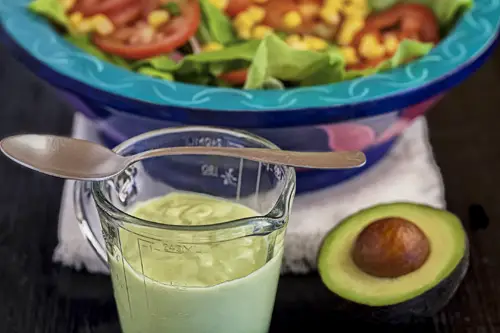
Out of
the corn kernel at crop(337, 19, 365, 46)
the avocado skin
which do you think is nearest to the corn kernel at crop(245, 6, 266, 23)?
the corn kernel at crop(337, 19, 365, 46)

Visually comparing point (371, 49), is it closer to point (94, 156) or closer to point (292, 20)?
point (292, 20)

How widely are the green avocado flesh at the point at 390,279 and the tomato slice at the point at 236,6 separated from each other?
0.42 meters

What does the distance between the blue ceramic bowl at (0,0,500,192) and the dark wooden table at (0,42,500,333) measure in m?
0.14

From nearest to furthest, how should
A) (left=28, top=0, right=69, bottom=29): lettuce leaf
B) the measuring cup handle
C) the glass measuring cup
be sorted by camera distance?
the glass measuring cup
the measuring cup handle
(left=28, top=0, right=69, bottom=29): lettuce leaf

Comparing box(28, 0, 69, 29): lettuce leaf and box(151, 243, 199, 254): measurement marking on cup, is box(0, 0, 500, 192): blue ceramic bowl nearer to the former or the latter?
box(28, 0, 69, 29): lettuce leaf

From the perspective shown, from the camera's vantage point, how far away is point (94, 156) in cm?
78

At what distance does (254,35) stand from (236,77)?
128 mm

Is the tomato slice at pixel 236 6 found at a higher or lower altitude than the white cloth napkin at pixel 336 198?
higher

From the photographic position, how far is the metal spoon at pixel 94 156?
2.51 ft

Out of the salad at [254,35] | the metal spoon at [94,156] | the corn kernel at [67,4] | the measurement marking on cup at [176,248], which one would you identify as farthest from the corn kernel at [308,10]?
the measurement marking on cup at [176,248]

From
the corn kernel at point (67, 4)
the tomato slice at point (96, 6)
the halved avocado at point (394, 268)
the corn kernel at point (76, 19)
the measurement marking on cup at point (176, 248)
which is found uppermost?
the corn kernel at point (67, 4)

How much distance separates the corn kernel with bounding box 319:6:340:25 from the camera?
1178 mm

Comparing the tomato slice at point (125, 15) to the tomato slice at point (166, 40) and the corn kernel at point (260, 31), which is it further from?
the corn kernel at point (260, 31)

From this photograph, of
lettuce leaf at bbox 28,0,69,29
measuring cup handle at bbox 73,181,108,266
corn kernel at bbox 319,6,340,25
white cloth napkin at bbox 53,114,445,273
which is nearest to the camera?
measuring cup handle at bbox 73,181,108,266
